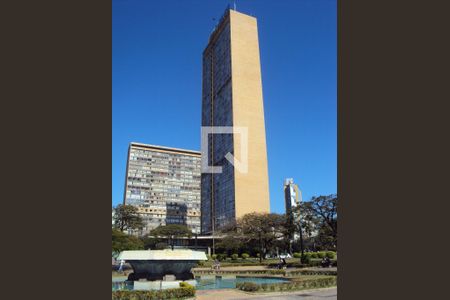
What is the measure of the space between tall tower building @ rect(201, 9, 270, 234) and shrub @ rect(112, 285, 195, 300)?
176 feet

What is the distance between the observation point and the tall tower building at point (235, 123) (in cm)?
7442

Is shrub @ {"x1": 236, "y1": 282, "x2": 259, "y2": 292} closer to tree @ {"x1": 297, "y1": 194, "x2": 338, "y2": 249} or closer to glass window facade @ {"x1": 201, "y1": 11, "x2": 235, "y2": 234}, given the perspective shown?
tree @ {"x1": 297, "y1": 194, "x2": 338, "y2": 249}

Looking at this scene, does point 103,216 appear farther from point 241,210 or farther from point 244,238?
point 241,210

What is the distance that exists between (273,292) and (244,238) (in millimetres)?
42794

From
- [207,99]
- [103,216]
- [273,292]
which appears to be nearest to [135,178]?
[207,99]

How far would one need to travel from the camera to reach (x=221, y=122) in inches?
3361

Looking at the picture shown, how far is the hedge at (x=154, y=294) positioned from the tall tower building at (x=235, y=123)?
2117 inches

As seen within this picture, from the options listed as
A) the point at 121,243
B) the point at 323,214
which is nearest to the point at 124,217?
the point at 121,243

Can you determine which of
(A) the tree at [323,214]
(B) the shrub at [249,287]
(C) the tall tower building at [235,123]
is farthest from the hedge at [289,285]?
Result: (C) the tall tower building at [235,123]

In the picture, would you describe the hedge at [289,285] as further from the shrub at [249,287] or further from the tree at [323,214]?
the tree at [323,214]

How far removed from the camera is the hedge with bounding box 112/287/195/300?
16.0 metres

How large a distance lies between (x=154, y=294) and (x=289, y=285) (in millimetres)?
6891

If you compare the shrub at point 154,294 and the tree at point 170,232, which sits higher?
the shrub at point 154,294

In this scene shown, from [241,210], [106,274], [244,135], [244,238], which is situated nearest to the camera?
[106,274]
